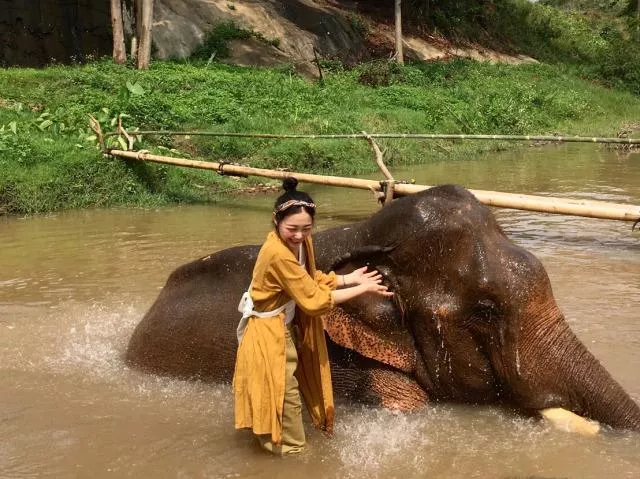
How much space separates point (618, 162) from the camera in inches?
614

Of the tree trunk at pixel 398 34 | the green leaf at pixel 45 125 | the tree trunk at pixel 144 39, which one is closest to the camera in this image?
the green leaf at pixel 45 125

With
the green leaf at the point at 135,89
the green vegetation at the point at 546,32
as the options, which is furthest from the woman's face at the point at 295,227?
the green vegetation at the point at 546,32

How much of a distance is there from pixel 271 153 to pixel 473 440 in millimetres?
11009

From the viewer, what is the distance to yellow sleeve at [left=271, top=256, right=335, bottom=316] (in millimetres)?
3400

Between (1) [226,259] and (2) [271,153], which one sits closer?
(1) [226,259]

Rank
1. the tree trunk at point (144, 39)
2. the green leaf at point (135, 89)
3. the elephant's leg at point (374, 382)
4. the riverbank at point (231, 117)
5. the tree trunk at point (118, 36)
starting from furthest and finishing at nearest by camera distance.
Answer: the tree trunk at point (118, 36)
the tree trunk at point (144, 39)
the green leaf at point (135, 89)
the riverbank at point (231, 117)
the elephant's leg at point (374, 382)

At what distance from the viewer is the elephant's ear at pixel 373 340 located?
391 centimetres

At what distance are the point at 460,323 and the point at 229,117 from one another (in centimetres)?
1263

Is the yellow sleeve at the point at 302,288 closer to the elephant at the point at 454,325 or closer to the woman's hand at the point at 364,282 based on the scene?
the woman's hand at the point at 364,282

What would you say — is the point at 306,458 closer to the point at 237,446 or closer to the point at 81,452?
the point at 237,446

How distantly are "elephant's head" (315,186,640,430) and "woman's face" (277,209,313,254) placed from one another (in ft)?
1.90

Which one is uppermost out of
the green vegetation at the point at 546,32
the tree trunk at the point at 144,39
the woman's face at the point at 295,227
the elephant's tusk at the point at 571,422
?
the green vegetation at the point at 546,32

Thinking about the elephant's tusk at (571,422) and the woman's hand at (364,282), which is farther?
the elephant's tusk at (571,422)

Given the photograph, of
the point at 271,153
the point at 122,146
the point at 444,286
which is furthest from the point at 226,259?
the point at 271,153
